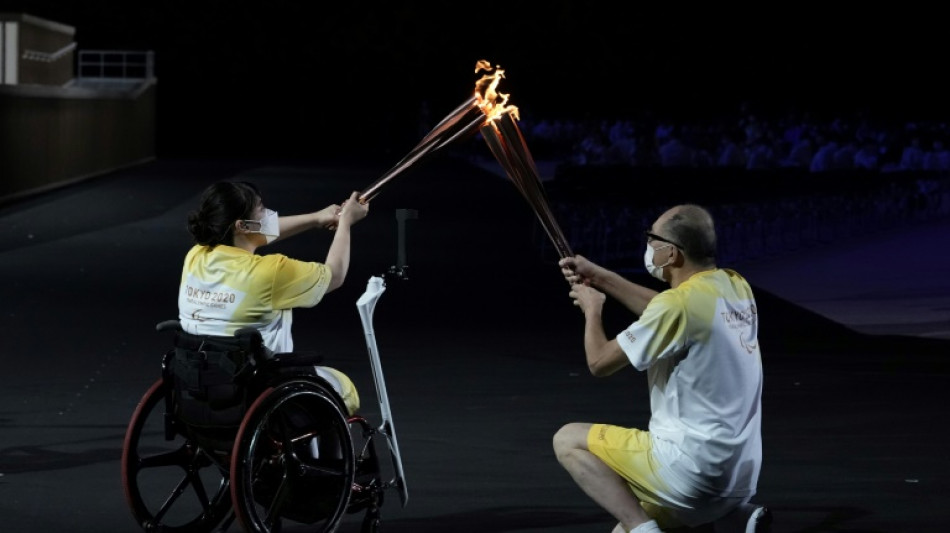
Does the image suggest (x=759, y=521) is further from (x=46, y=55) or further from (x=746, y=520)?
(x=46, y=55)

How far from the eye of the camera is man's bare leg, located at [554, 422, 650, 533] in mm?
6492

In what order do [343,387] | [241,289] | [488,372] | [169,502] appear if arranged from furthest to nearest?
[488,372] < [343,387] < [169,502] < [241,289]

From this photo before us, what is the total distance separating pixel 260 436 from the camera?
22.6ft

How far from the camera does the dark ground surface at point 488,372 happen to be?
8.34 m

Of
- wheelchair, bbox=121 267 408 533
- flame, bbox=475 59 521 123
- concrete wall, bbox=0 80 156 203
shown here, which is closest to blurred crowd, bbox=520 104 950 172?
concrete wall, bbox=0 80 156 203

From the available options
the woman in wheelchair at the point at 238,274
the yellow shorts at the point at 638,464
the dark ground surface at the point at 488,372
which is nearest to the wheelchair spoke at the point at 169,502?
the dark ground surface at the point at 488,372

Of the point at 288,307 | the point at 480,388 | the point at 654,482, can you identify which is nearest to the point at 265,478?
the point at 288,307

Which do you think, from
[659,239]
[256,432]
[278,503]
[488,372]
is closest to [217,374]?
[256,432]

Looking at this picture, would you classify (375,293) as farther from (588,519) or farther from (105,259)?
(105,259)

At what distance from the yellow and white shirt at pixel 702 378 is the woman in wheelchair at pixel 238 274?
52.9 inches

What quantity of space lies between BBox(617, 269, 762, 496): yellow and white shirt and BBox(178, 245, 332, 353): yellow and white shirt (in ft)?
4.62

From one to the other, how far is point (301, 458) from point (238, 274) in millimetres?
726

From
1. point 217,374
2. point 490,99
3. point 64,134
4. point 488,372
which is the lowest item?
point 64,134

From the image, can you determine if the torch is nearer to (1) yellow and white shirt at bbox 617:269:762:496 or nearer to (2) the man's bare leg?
(1) yellow and white shirt at bbox 617:269:762:496
